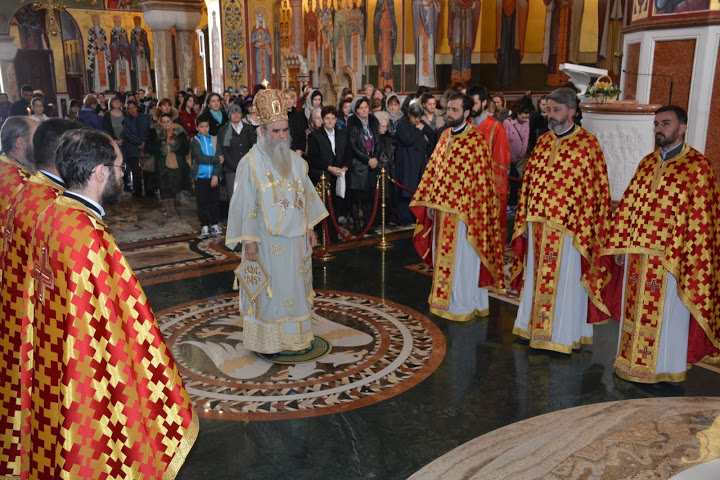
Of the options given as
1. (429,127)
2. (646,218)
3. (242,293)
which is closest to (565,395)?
(646,218)

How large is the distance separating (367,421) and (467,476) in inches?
30.2

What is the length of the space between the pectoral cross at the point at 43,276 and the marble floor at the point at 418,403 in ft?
4.64

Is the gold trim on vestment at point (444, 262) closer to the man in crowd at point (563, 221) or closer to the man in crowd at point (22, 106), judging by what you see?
the man in crowd at point (563, 221)

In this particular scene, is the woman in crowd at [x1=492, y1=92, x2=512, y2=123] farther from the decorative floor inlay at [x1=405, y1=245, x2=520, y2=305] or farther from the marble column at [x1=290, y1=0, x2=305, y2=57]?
the marble column at [x1=290, y1=0, x2=305, y2=57]

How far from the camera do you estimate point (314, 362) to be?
467 centimetres

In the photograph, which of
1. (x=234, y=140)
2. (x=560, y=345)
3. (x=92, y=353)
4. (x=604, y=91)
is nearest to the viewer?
(x=92, y=353)

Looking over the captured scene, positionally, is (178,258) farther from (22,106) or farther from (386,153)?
(22,106)

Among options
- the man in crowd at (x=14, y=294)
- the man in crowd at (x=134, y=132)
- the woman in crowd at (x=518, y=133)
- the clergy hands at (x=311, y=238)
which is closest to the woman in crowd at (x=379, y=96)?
the woman in crowd at (x=518, y=133)

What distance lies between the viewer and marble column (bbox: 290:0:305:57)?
54.3 feet

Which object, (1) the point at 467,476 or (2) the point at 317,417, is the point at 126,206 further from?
(1) the point at 467,476

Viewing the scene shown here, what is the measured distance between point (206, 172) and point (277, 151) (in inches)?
165

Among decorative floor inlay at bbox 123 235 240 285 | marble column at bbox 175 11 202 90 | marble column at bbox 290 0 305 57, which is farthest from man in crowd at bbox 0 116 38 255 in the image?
marble column at bbox 290 0 305 57

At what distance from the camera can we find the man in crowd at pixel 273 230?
4484 millimetres

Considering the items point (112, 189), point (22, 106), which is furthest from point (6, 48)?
point (112, 189)
